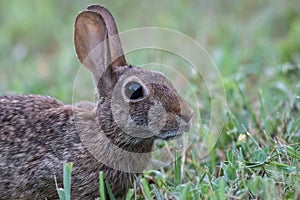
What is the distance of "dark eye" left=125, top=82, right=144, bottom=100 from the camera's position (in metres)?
4.77

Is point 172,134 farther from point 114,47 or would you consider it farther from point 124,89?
point 114,47

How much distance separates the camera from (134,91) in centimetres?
479

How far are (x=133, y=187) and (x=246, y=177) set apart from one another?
0.83 metres

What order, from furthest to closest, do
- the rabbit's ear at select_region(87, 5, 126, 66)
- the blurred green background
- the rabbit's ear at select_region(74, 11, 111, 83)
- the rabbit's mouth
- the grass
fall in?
the blurred green background < the rabbit's ear at select_region(87, 5, 126, 66) < the rabbit's ear at select_region(74, 11, 111, 83) < the rabbit's mouth < the grass

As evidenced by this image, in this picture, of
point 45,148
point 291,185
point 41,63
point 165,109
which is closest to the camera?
point 291,185

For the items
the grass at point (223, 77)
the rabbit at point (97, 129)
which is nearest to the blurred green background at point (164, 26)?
the grass at point (223, 77)

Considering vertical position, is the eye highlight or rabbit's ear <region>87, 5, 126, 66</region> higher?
rabbit's ear <region>87, 5, 126, 66</region>

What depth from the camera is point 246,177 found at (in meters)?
4.48

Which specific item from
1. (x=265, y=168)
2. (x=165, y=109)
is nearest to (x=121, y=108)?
→ (x=165, y=109)

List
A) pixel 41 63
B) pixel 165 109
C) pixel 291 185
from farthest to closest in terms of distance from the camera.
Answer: pixel 41 63 < pixel 165 109 < pixel 291 185

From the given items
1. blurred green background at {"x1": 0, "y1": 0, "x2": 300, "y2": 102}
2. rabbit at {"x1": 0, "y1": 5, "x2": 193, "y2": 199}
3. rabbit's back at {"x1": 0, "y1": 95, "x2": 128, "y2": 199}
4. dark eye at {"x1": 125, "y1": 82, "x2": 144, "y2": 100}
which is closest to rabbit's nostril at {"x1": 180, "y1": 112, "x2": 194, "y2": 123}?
rabbit at {"x1": 0, "y1": 5, "x2": 193, "y2": 199}

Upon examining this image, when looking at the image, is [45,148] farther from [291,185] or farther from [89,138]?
[291,185]

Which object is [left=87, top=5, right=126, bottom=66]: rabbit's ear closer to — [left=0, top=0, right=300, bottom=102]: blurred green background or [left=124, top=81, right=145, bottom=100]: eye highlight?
[left=124, top=81, right=145, bottom=100]: eye highlight

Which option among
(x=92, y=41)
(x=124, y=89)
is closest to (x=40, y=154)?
(x=124, y=89)
